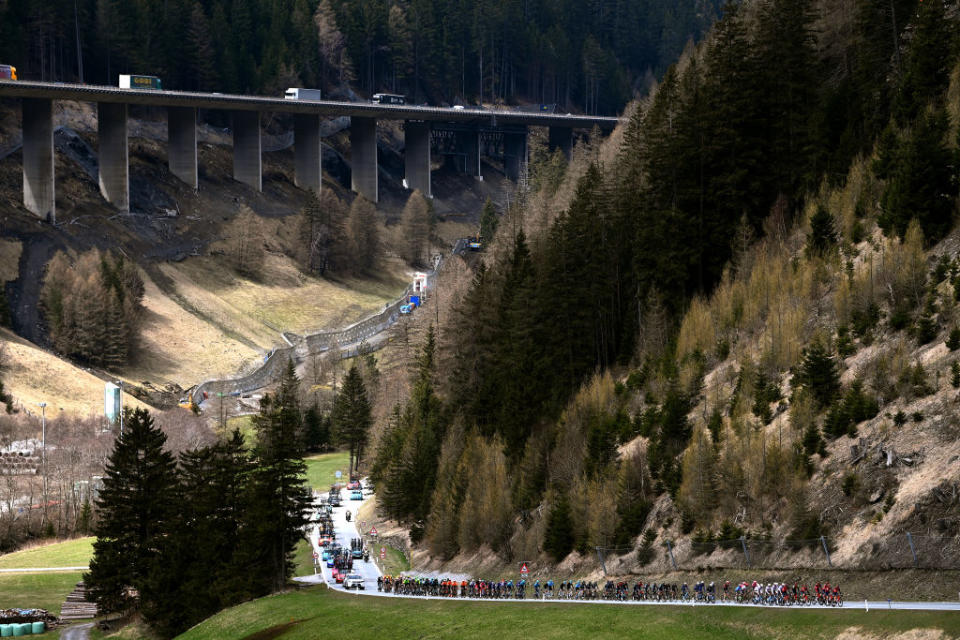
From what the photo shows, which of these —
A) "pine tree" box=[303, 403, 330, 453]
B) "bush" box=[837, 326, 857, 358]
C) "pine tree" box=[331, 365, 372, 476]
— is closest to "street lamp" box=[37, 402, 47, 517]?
"pine tree" box=[331, 365, 372, 476]

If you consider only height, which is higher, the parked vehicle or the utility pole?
the parked vehicle

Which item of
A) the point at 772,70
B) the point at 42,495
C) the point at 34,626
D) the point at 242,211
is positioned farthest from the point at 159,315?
the point at 772,70

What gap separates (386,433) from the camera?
4828 inches

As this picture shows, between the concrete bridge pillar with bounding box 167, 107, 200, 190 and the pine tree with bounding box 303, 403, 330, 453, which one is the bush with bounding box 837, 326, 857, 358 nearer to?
the pine tree with bounding box 303, 403, 330, 453

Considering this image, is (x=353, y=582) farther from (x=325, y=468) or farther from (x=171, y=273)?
(x=171, y=273)

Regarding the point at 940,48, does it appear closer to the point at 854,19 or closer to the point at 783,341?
the point at 854,19

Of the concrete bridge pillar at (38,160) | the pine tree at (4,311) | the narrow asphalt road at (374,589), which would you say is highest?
the concrete bridge pillar at (38,160)

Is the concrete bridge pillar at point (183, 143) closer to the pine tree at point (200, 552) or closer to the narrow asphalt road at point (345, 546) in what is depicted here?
the narrow asphalt road at point (345, 546)

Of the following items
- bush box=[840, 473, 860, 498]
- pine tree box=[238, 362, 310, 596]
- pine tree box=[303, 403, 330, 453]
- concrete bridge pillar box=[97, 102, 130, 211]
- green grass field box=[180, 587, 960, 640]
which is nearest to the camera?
green grass field box=[180, 587, 960, 640]

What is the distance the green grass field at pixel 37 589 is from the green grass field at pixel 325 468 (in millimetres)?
33642

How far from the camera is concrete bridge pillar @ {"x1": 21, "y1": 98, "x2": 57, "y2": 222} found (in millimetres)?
175750

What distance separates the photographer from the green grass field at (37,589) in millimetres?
93000

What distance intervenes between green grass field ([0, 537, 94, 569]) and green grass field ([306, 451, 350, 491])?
2559 cm

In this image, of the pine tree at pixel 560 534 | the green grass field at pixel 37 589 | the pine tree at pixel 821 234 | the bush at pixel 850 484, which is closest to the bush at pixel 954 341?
the bush at pixel 850 484
